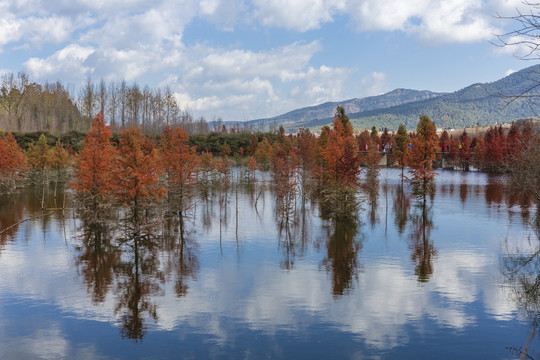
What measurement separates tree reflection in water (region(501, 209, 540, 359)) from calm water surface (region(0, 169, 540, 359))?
0.11 metres

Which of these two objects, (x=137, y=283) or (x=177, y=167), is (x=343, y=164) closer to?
(x=177, y=167)

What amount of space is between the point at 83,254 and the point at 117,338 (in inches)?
555

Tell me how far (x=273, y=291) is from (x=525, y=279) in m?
13.6

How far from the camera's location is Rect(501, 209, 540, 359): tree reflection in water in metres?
19.9

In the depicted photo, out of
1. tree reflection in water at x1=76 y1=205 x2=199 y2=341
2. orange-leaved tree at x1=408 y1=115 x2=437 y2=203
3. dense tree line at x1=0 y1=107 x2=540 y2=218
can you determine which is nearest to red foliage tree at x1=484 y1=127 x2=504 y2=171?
dense tree line at x1=0 y1=107 x2=540 y2=218

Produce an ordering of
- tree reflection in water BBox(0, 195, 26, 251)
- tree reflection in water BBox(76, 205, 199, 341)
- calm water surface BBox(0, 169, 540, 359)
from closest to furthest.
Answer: calm water surface BBox(0, 169, 540, 359) < tree reflection in water BBox(76, 205, 199, 341) < tree reflection in water BBox(0, 195, 26, 251)

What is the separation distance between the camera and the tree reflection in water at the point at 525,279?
1992cm

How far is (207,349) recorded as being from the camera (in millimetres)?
17234

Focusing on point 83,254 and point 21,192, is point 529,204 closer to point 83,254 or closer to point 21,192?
point 83,254

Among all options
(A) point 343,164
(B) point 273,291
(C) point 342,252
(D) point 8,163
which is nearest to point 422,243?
(C) point 342,252

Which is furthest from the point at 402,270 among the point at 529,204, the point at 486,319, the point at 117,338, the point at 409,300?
the point at 529,204

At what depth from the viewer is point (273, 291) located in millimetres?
23422

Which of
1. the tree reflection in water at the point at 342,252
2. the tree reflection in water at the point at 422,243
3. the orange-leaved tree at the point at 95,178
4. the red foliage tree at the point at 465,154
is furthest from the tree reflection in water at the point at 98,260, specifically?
the red foliage tree at the point at 465,154

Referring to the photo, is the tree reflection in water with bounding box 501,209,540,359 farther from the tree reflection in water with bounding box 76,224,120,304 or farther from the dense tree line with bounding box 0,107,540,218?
the tree reflection in water with bounding box 76,224,120,304
